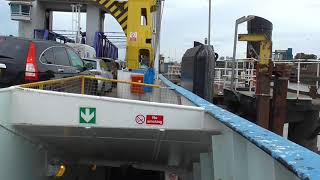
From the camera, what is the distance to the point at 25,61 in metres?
8.59

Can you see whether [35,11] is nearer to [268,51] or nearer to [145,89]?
[268,51]

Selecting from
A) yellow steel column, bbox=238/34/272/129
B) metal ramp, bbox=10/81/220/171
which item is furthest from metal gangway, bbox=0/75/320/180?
yellow steel column, bbox=238/34/272/129

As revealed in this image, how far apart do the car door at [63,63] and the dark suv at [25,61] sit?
0.22 feet

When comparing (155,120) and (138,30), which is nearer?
(155,120)

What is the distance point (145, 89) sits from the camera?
820cm

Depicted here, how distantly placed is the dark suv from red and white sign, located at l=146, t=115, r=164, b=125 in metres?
3.78

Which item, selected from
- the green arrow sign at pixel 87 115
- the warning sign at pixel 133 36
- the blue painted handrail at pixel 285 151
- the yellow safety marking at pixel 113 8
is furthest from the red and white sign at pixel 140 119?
the yellow safety marking at pixel 113 8

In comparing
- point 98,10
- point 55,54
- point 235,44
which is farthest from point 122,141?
point 98,10

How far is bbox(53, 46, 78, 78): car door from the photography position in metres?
9.57

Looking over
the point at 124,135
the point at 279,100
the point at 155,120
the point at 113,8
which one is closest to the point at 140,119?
the point at 155,120

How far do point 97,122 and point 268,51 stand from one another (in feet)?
33.0

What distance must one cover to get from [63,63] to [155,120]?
501cm

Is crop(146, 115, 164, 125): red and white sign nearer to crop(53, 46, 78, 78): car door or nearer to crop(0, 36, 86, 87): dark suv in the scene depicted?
crop(0, 36, 86, 87): dark suv

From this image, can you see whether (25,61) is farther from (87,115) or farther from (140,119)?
(140,119)
